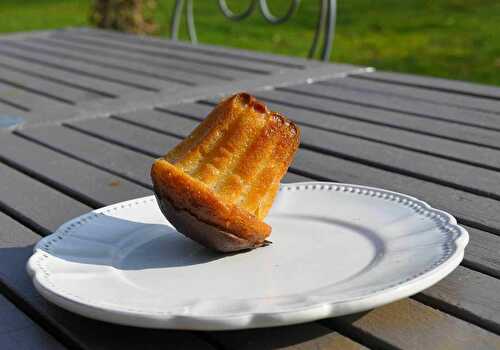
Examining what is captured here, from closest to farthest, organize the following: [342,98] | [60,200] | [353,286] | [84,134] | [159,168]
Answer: [353,286] < [159,168] < [60,200] < [84,134] < [342,98]

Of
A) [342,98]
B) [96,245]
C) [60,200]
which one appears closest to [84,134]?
[60,200]

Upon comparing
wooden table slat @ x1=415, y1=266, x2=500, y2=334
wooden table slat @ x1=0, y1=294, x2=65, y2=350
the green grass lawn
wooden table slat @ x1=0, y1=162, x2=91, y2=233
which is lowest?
A: the green grass lawn

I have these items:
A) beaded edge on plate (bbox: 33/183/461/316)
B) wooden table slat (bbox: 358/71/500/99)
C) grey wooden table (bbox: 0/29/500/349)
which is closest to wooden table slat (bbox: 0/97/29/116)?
grey wooden table (bbox: 0/29/500/349)

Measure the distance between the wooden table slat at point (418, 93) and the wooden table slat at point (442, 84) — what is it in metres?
0.03

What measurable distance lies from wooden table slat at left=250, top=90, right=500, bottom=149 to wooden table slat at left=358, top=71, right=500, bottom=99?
293 millimetres

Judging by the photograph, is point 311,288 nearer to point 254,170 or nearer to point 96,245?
point 254,170

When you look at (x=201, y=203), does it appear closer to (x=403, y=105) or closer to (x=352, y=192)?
(x=352, y=192)

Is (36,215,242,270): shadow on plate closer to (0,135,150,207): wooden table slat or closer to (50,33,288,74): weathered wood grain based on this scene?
(0,135,150,207): wooden table slat

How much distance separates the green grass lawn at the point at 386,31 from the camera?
6672mm

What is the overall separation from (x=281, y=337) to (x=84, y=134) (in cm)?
131

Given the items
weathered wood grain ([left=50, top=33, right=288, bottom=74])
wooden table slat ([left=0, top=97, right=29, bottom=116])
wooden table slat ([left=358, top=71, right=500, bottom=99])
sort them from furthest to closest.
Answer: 1. weathered wood grain ([left=50, top=33, right=288, bottom=74])
2. wooden table slat ([left=0, top=97, right=29, bottom=116])
3. wooden table slat ([left=358, top=71, right=500, bottom=99])

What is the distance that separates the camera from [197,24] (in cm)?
914

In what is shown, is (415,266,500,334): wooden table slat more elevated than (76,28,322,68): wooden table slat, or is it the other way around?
(415,266,500,334): wooden table slat

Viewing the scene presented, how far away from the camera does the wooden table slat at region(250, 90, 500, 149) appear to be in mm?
1896
